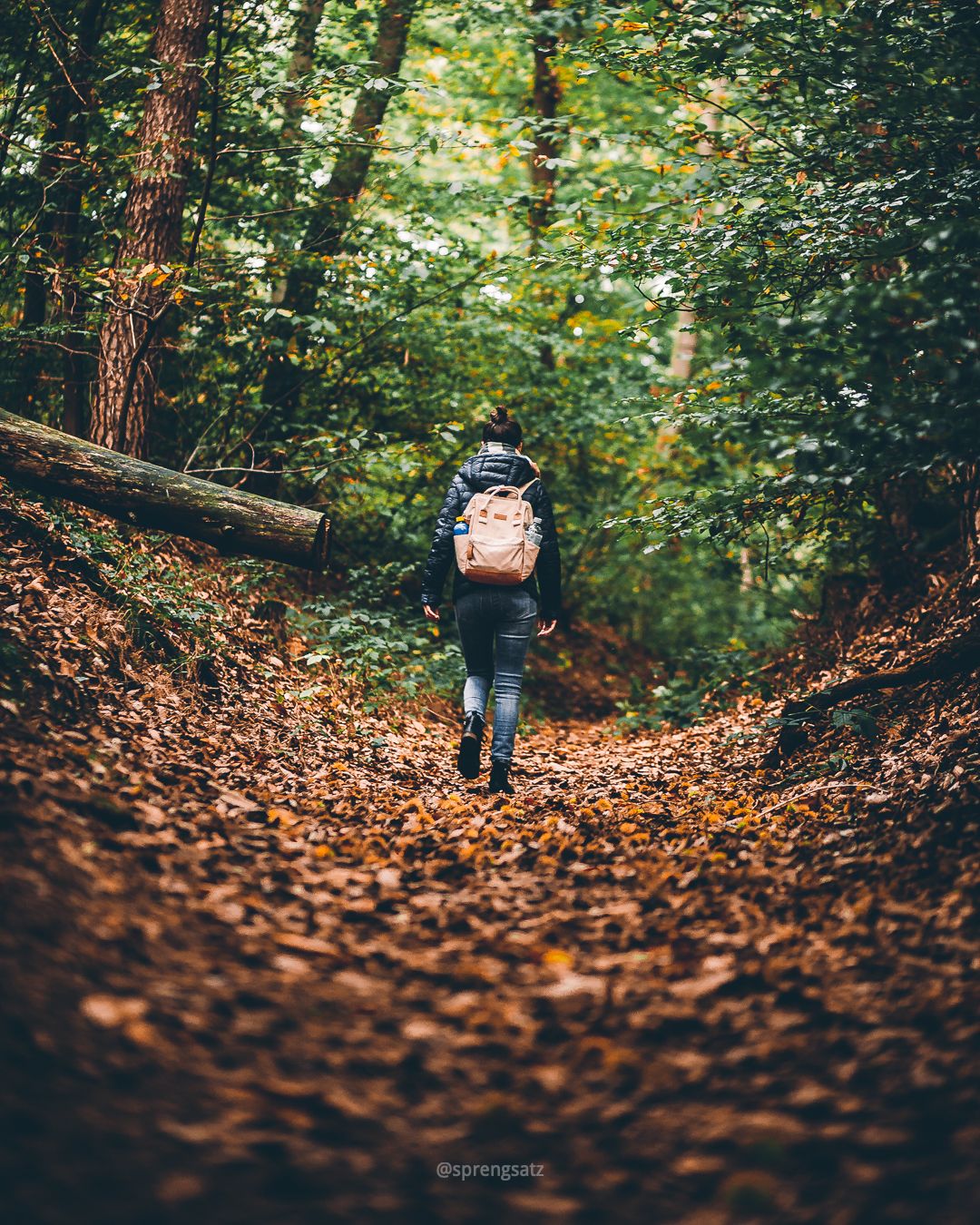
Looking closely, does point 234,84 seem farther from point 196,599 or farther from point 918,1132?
point 918,1132

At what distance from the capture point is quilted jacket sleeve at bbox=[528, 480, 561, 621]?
5.05 m

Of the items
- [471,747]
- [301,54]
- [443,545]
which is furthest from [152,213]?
[471,747]

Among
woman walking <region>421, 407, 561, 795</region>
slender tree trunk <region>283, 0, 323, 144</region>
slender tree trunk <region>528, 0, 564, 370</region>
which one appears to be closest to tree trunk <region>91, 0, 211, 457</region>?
slender tree trunk <region>283, 0, 323, 144</region>

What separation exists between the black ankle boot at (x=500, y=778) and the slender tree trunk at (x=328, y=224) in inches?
176

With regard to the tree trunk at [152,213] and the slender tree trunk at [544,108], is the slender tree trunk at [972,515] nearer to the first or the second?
the slender tree trunk at [544,108]

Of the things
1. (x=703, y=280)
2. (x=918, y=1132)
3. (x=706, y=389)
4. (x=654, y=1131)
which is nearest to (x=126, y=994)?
(x=654, y=1131)

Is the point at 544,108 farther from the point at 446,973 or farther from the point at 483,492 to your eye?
the point at 446,973

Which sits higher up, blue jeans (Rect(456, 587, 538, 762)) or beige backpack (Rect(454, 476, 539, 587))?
beige backpack (Rect(454, 476, 539, 587))

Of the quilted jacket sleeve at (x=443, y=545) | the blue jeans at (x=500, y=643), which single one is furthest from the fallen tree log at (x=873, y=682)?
the quilted jacket sleeve at (x=443, y=545)

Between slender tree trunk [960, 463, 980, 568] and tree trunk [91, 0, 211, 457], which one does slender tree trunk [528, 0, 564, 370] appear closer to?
tree trunk [91, 0, 211, 457]

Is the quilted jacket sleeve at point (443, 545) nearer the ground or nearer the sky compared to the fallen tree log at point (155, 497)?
nearer the ground

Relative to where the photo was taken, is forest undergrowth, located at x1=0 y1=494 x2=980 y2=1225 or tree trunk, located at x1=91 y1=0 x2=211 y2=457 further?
tree trunk, located at x1=91 y1=0 x2=211 y2=457

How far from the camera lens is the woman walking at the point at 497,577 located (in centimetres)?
480

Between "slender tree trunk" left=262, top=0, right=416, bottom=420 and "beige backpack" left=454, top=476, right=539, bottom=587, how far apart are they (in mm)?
3431
